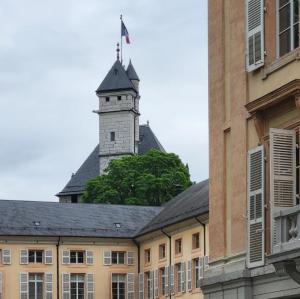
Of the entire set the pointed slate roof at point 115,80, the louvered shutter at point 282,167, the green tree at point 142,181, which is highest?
the pointed slate roof at point 115,80

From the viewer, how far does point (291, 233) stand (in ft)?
61.1

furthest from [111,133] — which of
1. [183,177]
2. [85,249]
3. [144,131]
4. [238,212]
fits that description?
[238,212]

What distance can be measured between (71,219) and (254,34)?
188 feet

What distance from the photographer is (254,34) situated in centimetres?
2145

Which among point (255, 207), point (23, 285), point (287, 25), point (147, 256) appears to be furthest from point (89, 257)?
point (287, 25)

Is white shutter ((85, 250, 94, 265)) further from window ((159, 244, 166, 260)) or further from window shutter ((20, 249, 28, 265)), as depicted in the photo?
window ((159, 244, 166, 260))

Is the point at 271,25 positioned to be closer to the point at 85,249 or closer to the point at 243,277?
the point at 243,277

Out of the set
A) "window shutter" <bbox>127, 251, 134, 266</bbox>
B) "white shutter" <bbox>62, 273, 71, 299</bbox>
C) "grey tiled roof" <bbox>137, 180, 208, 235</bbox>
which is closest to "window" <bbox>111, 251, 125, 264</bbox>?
"window shutter" <bbox>127, 251, 134, 266</bbox>

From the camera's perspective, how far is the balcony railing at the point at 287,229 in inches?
725

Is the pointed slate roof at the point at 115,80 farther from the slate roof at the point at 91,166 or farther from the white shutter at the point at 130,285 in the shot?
the white shutter at the point at 130,285

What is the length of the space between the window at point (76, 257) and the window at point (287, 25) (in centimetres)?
5554

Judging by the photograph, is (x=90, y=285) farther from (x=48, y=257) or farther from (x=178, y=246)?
(x=178, y=246)

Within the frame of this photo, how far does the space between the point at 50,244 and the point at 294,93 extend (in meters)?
56.4

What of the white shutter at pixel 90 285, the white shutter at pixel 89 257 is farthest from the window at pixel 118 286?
the white shutter at pixel 89 257
